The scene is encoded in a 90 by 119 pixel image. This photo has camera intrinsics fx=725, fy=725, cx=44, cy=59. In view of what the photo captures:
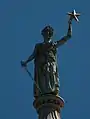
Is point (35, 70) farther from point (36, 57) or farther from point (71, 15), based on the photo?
point (71, 15)

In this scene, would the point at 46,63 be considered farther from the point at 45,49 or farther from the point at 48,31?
the point at 48,31

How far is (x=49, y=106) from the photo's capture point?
97.8ft

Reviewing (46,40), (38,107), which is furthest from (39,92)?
(46,40)

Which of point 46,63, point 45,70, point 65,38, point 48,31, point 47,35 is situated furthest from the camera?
point 48,31

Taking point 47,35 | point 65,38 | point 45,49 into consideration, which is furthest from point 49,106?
point 47,35

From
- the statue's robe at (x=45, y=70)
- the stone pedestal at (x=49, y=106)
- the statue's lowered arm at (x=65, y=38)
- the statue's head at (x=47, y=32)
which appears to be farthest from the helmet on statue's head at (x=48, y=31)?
the stone pedestal at (x=49, y=106)

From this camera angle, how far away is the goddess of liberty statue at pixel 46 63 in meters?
30.4

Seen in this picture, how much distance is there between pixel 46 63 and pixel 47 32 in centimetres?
157

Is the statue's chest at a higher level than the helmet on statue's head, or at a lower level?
lower

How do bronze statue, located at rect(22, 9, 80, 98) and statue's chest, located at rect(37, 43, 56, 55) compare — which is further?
statue's chest, located at rect(37, 43, 56, 55)

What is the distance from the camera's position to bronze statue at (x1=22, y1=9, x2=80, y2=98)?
3038cm

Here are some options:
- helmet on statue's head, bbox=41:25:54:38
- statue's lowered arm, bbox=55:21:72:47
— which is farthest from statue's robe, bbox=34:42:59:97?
helmet on statue's head, bbox=41:25:54:38

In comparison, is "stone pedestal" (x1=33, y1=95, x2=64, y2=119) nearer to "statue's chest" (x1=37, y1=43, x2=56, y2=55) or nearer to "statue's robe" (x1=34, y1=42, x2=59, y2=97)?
"statue's robe" (x1=34, y1=42, x2=59, y2=97)

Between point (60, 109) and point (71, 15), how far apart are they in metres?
4.25
